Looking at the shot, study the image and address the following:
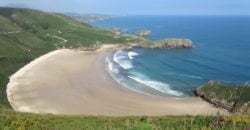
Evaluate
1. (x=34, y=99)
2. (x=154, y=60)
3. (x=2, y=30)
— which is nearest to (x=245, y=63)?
(x=154, y=60)

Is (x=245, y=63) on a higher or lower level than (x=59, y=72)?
higher

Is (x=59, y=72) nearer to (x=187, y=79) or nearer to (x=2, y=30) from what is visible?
(x=187, y=79)

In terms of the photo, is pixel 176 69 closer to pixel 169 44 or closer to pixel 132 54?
pixel 132 54

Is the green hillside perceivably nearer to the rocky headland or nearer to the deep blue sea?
the rocky headland

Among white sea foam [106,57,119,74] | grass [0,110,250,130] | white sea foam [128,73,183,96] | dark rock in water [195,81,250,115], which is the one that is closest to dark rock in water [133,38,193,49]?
white sea foam [106,57,119,74]

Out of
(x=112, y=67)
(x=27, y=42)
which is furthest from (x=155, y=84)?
(x=27, y=42)

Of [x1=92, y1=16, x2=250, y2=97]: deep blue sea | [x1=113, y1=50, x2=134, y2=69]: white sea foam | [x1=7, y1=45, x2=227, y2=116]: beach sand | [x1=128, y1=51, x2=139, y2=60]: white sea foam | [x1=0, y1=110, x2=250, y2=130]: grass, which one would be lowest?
[x1=7, y1=45, x2=227, y2=116]: beach sand
